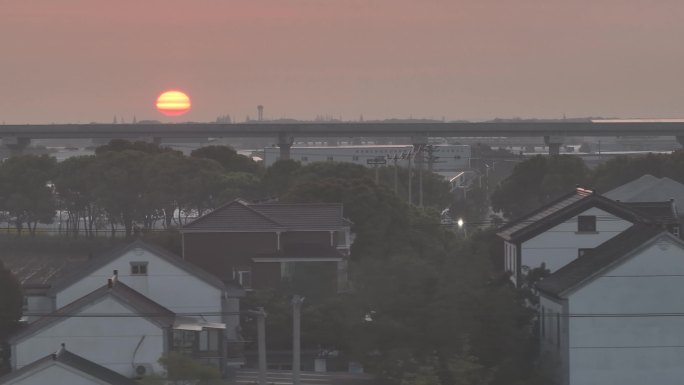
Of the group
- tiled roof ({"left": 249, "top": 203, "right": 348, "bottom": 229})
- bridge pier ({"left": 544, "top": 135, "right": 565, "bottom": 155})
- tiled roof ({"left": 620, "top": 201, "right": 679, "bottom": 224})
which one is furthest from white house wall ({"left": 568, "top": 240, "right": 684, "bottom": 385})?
bridge pier ({"left": 544, "top": 135, "right": 565, "bottom": 155})

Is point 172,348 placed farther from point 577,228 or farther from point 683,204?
point 683,204

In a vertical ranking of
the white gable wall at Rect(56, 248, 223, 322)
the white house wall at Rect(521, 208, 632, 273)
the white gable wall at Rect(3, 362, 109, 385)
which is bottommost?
the white gable wall at Rect(3, 362, 109, 385)

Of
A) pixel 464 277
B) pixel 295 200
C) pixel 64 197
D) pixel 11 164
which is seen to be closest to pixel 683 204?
pixel 295 200

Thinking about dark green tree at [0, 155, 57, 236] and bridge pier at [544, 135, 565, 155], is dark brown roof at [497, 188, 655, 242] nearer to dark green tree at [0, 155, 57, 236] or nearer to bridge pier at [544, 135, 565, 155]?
dark green tree at [0, 155, 57, 236]

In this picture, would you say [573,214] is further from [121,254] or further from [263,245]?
[121,254]

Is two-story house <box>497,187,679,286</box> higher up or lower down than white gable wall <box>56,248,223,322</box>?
higher up

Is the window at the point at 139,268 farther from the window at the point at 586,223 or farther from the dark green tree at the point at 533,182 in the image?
the dark green tree at the point at 533,182

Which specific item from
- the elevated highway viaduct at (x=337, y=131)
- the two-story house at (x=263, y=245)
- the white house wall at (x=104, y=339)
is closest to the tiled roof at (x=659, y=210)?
the two-story house at (x=263, y=245)
